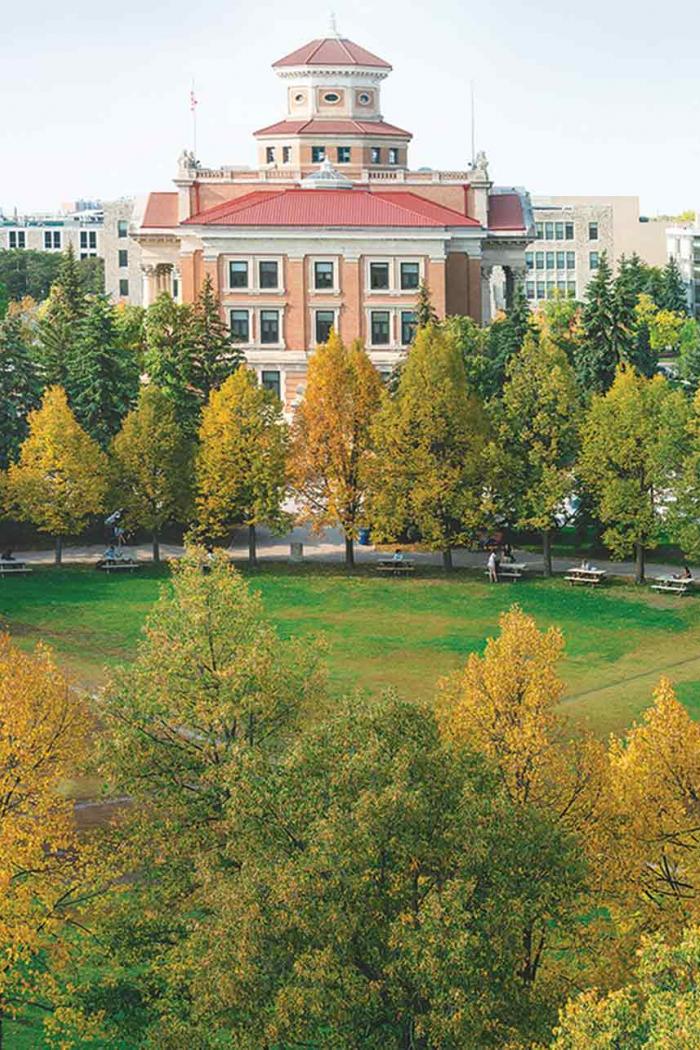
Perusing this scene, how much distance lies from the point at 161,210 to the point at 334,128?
11181mm

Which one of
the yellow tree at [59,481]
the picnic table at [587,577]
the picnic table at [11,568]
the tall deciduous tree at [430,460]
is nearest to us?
the picnic table at [587,577]

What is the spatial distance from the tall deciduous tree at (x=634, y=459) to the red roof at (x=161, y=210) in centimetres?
4216

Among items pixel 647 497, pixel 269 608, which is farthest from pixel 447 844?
pixel 647 497

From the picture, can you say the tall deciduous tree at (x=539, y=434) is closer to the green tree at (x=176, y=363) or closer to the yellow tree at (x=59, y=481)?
the green tree at (x=176, y=363)

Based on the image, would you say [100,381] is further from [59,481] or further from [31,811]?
[31,811]

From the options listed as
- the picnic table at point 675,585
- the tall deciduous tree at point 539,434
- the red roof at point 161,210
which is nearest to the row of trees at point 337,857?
the picnic table at point 675,585

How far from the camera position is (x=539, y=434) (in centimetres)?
6412

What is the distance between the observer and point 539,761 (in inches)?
1173

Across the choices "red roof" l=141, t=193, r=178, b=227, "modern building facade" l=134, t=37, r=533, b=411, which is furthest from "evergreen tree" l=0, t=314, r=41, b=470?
"red roof" l=141, t=193, r=178, b=227

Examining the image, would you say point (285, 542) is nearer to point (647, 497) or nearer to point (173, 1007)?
point (647, 497)

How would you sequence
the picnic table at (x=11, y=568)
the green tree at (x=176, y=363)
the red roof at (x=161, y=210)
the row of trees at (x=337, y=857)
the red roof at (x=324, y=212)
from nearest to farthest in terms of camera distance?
the row of trees at (x=337, y=857)
the picnic table at (x=11, y=568)
the green tree at (x=176, y=363)
the red roof at (x=324, y=212)
the red roof at (x=161, y=210)

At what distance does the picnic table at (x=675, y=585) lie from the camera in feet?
199

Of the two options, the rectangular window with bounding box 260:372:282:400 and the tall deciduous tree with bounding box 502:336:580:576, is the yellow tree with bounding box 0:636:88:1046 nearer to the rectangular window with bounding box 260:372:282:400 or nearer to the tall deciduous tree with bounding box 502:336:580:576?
the tall deciduous tree with bounding box 502:336:580:576

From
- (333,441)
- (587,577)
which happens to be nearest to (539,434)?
(587,577)
